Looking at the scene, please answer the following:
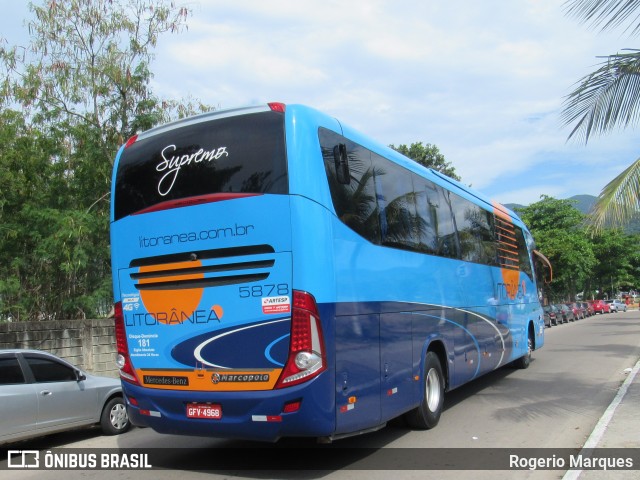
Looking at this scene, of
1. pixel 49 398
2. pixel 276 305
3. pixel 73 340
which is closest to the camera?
pixel 276 305

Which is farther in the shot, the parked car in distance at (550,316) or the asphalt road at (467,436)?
the parked car in distance at (550,316)

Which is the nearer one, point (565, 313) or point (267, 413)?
point (267, 413)

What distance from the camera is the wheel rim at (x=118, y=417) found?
833 cm

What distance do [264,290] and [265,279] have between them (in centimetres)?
11

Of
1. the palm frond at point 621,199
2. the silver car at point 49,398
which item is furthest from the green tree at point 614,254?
the silver car at point 49,398

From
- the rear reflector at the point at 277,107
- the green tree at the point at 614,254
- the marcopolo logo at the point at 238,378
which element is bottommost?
the marcopolo logo at the point at 238,378

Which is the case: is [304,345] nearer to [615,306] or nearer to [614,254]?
[614,254]

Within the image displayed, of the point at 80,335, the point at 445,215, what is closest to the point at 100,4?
the point at 80,335

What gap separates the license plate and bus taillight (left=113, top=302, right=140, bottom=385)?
2.95 ft

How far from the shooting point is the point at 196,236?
18.8 ft

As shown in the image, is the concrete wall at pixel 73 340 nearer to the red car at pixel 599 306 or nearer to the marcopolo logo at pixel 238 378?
the marcopolo logo at pixel 238 378

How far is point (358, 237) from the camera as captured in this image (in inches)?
232

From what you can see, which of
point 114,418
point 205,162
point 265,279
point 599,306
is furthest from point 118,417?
point 599,306

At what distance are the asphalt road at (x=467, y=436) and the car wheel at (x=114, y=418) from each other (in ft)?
0.52
